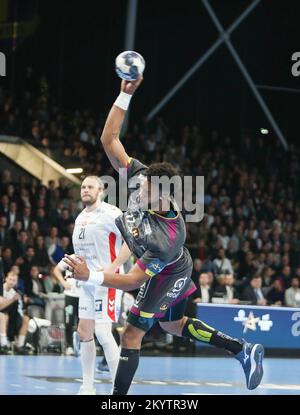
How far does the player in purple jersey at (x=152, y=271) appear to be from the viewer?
28.1 ft

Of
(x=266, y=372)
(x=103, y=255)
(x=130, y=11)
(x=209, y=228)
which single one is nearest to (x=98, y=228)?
(x=103, y=255)

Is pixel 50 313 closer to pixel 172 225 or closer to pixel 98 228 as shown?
pixel 98 228

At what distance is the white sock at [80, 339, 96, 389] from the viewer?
10445mm

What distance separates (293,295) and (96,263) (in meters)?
12.1

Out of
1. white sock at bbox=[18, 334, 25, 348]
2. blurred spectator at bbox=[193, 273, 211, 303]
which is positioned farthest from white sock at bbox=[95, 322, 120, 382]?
blurred spectator at bbox=[193, 273, 211, 303]

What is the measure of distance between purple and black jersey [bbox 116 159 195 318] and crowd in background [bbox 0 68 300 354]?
9.41m

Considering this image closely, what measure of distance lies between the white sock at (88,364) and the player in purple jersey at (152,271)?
1430mm

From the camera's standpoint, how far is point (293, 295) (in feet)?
73.4

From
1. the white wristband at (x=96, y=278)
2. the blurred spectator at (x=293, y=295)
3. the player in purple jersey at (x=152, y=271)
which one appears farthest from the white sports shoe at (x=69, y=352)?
the white wristband at (x=96, y=278)

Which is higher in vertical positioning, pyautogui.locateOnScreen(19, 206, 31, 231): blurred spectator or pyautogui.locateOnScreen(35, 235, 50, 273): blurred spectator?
pyautogui.locateOnScreen(19, 206, 31, 231): blurred spectator

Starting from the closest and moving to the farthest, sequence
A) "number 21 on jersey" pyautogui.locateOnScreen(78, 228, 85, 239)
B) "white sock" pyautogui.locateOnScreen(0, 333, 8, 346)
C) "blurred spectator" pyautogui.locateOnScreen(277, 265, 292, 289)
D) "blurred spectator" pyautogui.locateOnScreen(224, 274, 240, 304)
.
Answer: "number 21 on jersey" pyautogui.locateOnScreen(78, 228, 85, 239) → "white sock" pyautogui.locateOnScreen(0, 333, 8, 346) → "blurred spectator" pyautogui.locateOnScreen(224, 274, 240, 304) → "blurred spectator" pyautogui.locateOnScreen(277, 265, 292, 289)

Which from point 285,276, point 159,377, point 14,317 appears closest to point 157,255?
point 159,377

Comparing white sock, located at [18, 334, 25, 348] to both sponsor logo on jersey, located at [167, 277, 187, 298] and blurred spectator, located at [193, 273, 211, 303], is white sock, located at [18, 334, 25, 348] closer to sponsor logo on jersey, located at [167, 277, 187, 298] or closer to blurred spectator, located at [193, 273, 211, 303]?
blurred spectator, located at [193, 273, 211, 303]

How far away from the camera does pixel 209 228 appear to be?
25.2 metres
